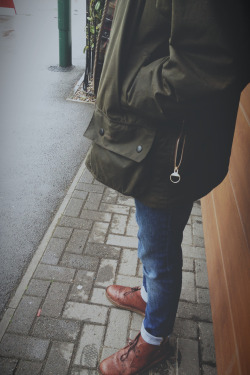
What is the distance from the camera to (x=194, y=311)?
2.37m

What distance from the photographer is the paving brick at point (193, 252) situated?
9.26ft

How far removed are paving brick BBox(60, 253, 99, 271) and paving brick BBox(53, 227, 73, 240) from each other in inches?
9.0

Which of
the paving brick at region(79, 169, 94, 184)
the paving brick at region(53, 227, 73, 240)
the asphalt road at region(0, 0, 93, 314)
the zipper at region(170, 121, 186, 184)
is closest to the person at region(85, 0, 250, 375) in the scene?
the zipper at region(170, 121, 186, 184)

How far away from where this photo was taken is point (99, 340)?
2139 mm

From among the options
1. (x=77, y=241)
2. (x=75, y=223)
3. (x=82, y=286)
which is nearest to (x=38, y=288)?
(x=82, y=286)

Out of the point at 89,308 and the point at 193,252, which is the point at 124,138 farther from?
the point at 193,252

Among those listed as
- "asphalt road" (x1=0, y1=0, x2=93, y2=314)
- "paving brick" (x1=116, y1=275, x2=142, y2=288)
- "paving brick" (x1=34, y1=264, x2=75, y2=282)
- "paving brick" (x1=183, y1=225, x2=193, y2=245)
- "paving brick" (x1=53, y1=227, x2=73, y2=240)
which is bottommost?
"asphalt road" (x1=0, y1=0, x2=93, y2=314)

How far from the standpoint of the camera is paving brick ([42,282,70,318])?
2.29 meters

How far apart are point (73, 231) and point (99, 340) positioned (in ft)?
Answer: 3.51

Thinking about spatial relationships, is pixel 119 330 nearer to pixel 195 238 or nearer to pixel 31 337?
pixel 31 337

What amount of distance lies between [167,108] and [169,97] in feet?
0.14

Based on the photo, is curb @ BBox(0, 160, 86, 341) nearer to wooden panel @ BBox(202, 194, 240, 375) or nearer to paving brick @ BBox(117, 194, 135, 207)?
paving brick @ BBox(117, 194, 135, 207)

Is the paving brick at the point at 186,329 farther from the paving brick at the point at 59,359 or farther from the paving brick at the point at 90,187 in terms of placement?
the paving brick at the point at 90,187

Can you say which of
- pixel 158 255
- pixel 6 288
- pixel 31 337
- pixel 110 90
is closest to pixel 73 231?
pixel 6 288
